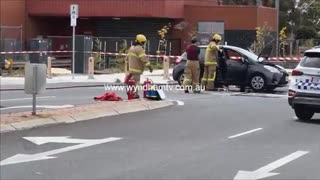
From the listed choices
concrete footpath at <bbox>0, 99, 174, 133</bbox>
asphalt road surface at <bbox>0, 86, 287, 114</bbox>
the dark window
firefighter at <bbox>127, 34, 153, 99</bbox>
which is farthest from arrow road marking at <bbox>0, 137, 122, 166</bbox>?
the dark window

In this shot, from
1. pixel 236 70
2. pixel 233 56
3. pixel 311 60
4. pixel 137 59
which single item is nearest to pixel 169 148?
pixel 311 60

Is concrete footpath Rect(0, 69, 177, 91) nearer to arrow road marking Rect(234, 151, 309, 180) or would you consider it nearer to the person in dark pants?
the person in dark pants

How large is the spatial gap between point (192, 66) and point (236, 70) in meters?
2.05

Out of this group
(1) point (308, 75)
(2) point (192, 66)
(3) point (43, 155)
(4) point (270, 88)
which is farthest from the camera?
(4) point (270, 88)

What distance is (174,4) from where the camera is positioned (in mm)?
43531

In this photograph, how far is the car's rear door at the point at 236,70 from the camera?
864 inches

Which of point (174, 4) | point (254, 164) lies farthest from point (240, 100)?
point (174, 4)

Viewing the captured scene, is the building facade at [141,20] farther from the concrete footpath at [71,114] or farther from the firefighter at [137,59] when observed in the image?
the concrete footpath at [71,114]

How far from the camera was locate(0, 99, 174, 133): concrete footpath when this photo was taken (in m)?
11.6

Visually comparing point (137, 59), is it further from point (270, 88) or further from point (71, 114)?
point (270, 88)

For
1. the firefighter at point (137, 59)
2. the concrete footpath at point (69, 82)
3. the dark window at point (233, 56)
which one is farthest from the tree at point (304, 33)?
the firefighter at point (137, 59)

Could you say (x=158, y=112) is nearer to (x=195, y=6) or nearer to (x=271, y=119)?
(x=271, y=119)

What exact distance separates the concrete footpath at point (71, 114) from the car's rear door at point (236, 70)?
6.03m

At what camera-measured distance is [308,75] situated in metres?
14.0
